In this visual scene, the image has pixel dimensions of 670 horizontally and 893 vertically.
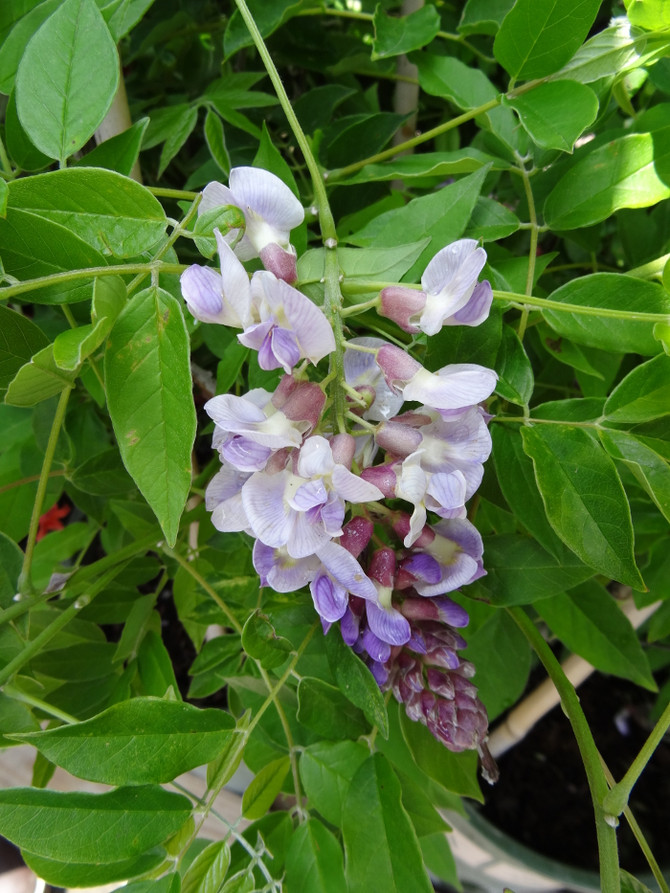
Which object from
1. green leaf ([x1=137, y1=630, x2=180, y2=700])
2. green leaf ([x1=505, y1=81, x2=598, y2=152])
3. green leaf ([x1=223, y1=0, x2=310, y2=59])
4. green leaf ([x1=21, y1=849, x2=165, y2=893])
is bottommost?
green leaf ([x1=137, y1=630, x2=180, y2=700])

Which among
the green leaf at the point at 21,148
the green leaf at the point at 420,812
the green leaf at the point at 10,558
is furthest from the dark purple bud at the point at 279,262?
the green leaf at the point at 420,812

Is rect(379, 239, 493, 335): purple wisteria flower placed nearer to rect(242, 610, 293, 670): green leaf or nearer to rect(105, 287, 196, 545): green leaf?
rect(105, 287, 196, 545): green leaf

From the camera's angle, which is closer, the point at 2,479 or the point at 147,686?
the point at 147,686

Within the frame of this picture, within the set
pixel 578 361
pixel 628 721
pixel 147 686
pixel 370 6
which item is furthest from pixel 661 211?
pixel 628 721

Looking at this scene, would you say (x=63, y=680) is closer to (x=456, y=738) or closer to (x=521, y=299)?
(x=456, y=738)

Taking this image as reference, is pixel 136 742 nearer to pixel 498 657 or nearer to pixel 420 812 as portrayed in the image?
pixel 420 812

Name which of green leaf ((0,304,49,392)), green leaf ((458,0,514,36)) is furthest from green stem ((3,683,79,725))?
green leaf ((458,0,514,36))

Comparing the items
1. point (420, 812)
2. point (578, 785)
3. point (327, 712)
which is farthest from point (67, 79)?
point (578, 785)
